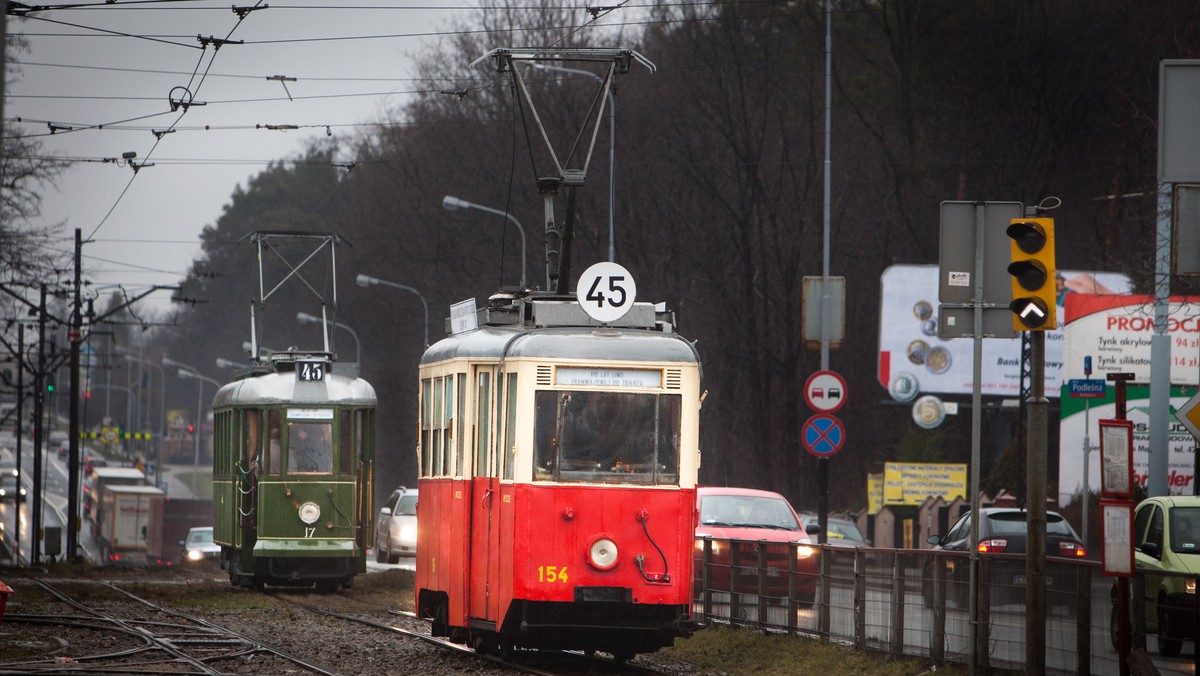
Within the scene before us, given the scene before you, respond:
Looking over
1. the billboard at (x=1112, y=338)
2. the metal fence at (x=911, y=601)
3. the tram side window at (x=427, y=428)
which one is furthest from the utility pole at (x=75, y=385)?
the tram side window at (x=427, y=428)

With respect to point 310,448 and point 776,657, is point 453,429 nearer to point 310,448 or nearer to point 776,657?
point 776,657

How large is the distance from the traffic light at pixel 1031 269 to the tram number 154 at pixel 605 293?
151 inches

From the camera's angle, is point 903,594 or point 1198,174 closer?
point 1198,174

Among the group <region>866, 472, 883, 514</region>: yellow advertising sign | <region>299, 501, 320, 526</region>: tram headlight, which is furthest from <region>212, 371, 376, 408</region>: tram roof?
<region>866, 472, 883, 514</region>: yellow advertising sign

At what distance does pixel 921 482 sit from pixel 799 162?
16484 millimetres

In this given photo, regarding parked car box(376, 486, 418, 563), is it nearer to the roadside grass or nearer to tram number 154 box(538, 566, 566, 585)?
the roadside grass

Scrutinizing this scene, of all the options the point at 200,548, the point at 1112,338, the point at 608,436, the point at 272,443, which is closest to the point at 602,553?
the point at 608,436

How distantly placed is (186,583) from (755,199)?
2492cm

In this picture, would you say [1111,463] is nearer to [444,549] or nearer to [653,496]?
[653,496]

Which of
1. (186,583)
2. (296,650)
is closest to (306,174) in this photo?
(186,583)

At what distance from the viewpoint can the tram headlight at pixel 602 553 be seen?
13719mm

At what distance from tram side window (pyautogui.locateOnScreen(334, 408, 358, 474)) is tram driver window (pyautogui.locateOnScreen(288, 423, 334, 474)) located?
105mm

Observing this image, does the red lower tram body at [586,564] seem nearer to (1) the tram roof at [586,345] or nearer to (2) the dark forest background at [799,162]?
(1) the tram roof at [586,345]

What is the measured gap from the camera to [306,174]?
101 meters
